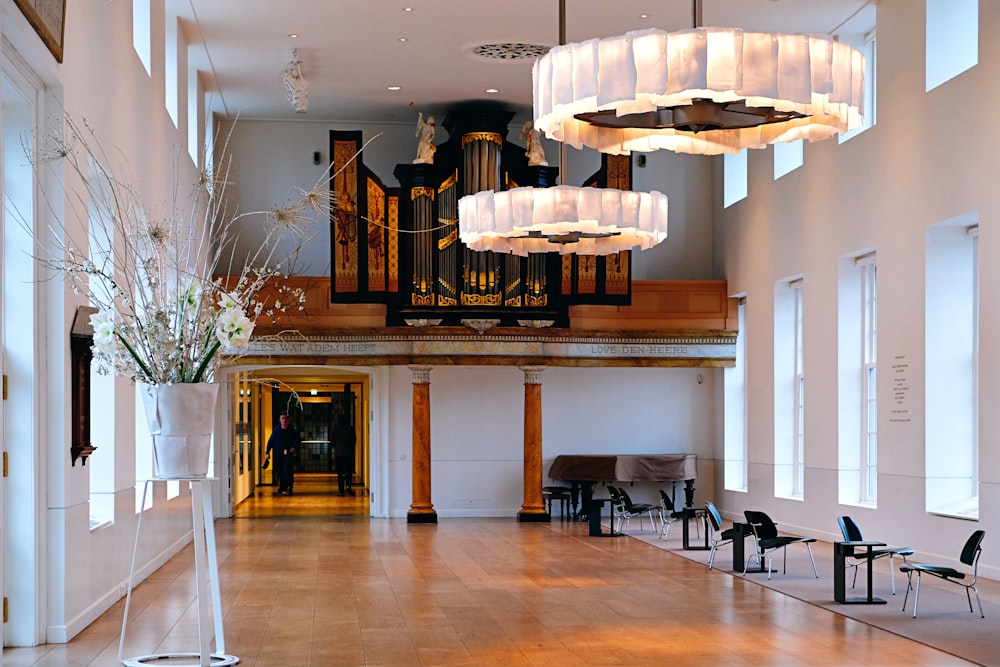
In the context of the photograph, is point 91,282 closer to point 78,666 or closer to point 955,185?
point 78,666

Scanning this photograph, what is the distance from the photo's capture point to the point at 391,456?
1947cm

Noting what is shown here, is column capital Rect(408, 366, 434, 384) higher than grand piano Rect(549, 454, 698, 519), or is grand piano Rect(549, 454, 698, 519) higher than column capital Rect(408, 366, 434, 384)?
column capital Rect(408, 366, 434, 384)

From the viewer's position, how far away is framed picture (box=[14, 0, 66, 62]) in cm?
691

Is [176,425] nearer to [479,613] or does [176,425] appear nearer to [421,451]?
[479,613]

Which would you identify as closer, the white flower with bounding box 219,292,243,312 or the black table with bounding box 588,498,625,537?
the white flower with bounding box 219,292,243,312

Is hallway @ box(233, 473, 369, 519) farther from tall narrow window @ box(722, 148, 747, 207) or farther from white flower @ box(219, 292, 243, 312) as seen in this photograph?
white flower @ box(219, 292, 243, 312)

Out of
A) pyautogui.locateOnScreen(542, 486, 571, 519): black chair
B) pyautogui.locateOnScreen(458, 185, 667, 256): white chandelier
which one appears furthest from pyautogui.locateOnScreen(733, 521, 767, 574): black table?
pyautogui.locateOnScreen(542, 486, 571, 519): black chair

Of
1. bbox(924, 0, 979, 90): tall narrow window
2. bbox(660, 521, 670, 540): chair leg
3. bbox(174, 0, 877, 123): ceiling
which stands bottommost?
bbox(660, 521, 670, 540): chair leg

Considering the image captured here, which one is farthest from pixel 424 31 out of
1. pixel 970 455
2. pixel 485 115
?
pixel 970 455

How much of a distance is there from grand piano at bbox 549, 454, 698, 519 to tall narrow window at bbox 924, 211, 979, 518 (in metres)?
6.40

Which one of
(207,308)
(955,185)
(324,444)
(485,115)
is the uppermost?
(485,115)

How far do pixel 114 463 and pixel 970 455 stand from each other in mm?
8290

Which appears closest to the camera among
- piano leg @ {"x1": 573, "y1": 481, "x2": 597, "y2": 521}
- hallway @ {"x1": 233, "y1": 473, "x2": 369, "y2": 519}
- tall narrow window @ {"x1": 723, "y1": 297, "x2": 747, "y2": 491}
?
piano leg @ {"x1": 573, "y1": 481, "x2": 597, "y2": 521}

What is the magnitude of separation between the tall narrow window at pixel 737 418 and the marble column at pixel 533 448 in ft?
10.1
